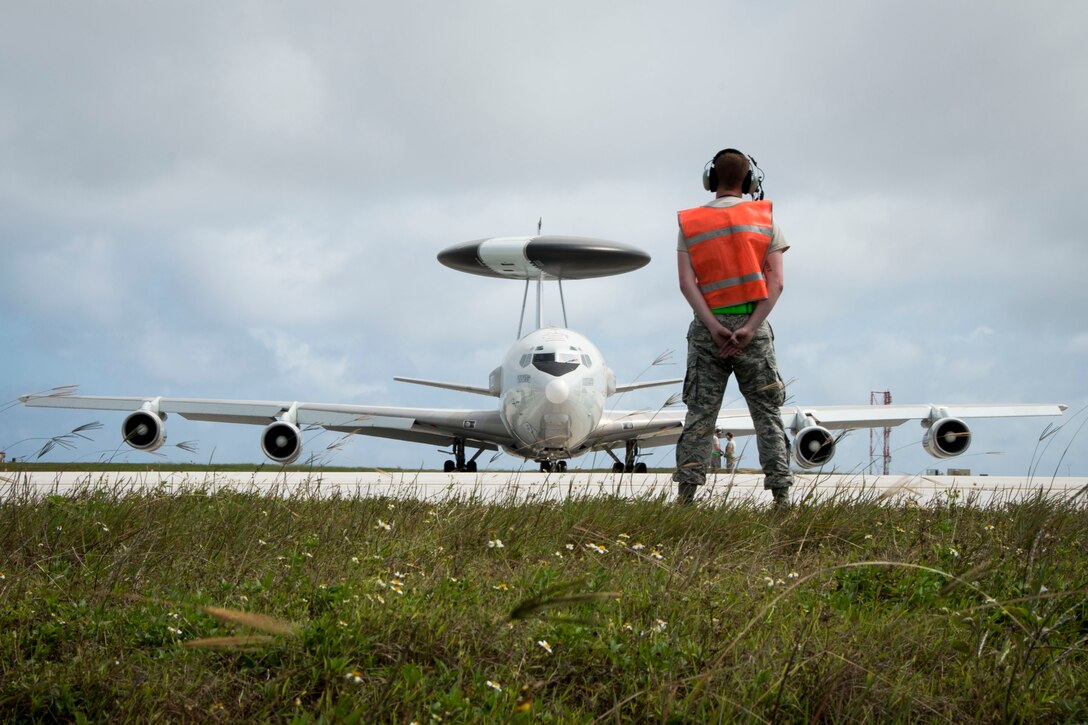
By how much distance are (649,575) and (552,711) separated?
1.16 metres

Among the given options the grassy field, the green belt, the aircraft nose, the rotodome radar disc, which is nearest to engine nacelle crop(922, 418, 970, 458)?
the aircraft nose

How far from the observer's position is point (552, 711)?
6.16 ft

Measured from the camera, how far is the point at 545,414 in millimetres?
15727

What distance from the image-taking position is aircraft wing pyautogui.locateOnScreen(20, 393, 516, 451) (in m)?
18.4

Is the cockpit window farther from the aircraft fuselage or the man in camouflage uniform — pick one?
the man in camouflage uniform

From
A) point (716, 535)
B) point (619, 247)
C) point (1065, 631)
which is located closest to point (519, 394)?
point (619, 247)

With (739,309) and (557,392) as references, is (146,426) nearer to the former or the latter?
(557,392)

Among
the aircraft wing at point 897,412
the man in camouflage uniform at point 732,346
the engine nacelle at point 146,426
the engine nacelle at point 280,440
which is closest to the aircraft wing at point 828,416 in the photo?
the aircraft wing at point 897,412

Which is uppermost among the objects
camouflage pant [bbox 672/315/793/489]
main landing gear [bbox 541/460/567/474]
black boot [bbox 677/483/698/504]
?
camouflage pant [bbox 672/315/793/489]

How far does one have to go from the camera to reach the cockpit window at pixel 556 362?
1584 centimetres

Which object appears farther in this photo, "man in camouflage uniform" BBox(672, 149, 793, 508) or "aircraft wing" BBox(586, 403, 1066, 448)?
"aircraft wing" BBox(586, 403, 1066, 448)

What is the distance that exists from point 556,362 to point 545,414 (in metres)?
1.00

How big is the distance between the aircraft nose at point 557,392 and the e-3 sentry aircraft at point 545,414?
0.06 feet

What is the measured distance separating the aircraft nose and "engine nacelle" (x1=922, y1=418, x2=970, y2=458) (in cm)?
632
